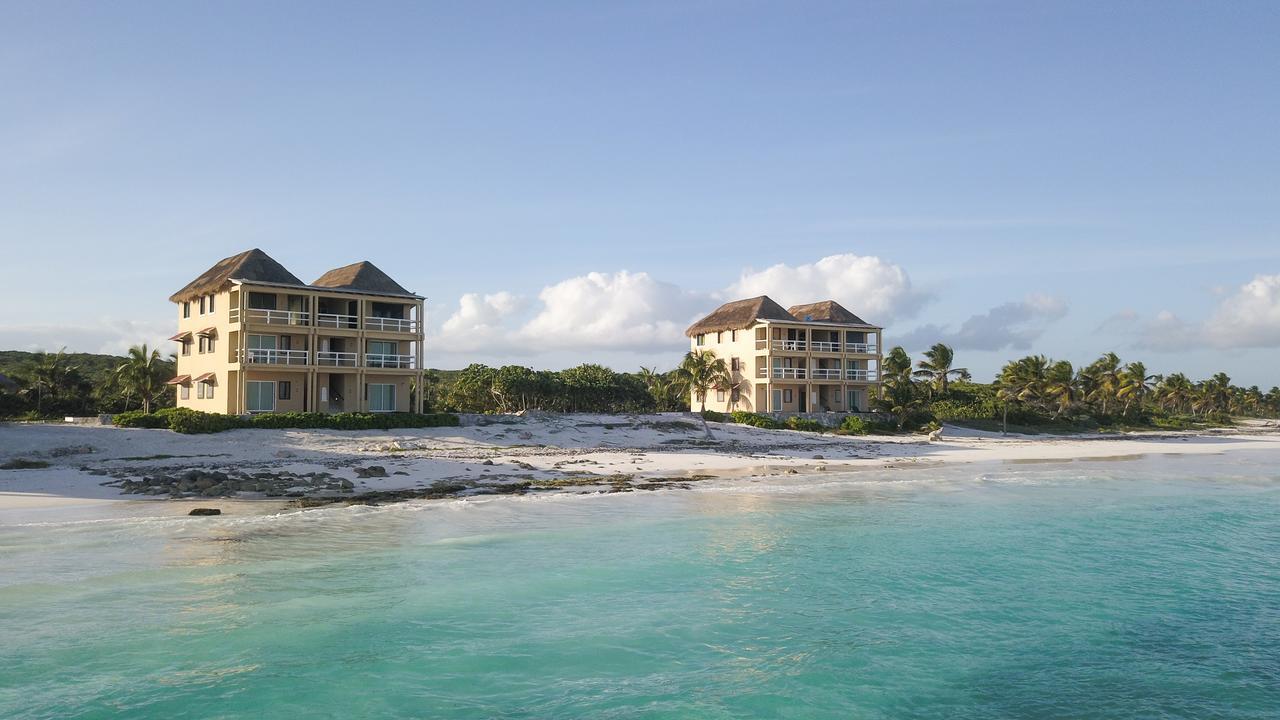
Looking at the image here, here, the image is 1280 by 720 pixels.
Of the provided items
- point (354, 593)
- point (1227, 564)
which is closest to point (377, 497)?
point (354, 593)

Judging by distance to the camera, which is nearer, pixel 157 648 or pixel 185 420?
pixel 157 648

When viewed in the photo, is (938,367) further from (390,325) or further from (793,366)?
(390,325)

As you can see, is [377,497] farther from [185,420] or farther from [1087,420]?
[1087,420]

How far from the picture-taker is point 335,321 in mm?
40844

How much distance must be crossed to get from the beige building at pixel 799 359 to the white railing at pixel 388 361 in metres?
22.4

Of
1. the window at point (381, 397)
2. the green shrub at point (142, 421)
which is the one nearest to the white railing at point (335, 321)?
the window at point (381, 397)

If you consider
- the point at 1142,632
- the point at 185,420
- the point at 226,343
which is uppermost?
the point at 226,343

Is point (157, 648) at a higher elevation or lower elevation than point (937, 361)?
lower

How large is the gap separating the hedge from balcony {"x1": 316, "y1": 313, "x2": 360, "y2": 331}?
6.10 meters

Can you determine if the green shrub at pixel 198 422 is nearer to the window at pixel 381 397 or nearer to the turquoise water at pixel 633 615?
the window at pixel 381 397

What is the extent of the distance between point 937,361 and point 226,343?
151 ft

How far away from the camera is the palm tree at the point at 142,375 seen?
142 ft

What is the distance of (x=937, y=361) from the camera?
61312 mm

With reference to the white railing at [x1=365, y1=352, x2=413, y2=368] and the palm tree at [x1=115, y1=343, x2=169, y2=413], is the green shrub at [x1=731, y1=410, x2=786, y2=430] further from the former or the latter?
the palm tree at [x1=115, y1=343, x2=169, y2=413]
